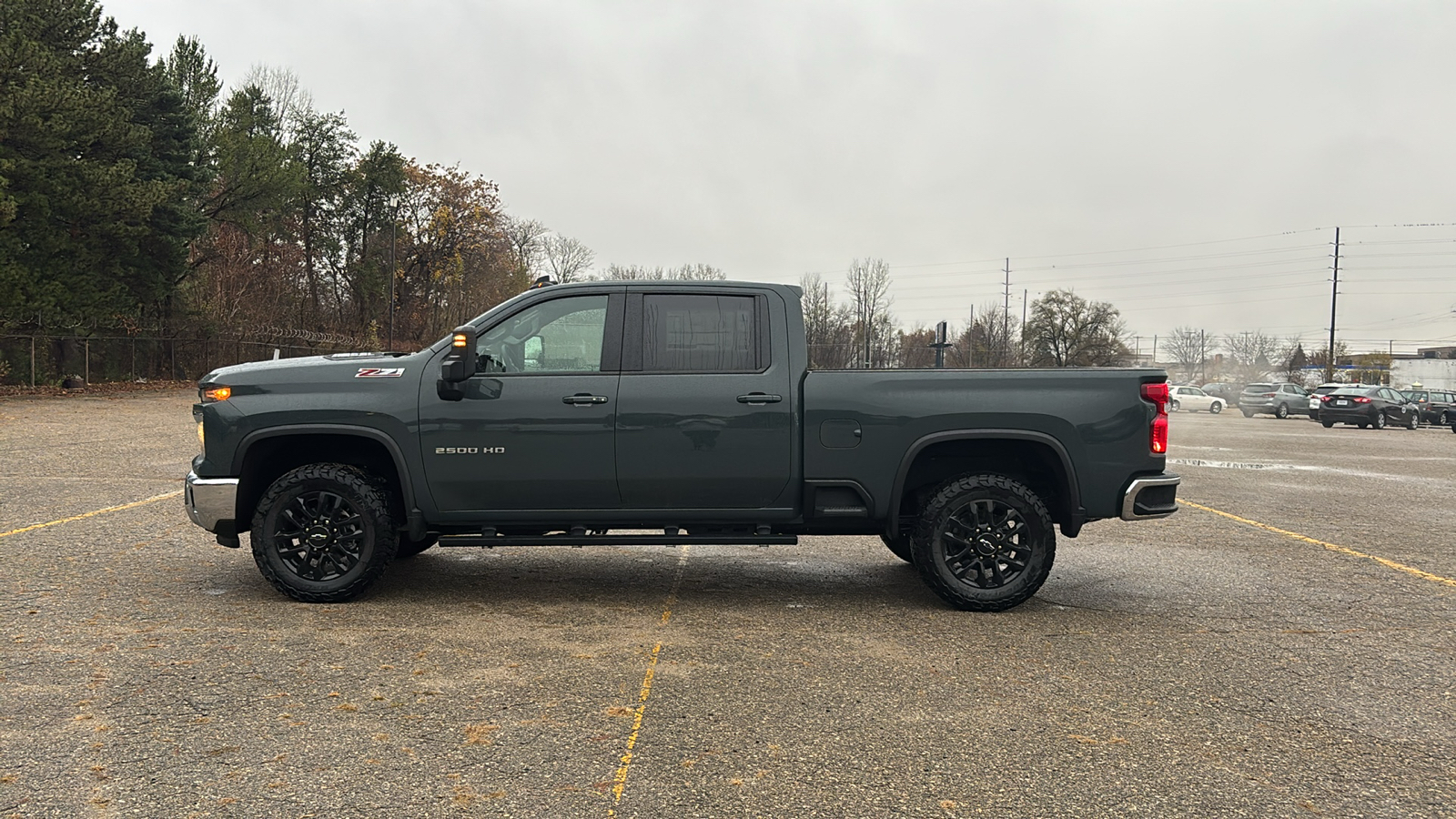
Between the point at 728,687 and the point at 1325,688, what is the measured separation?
279cm

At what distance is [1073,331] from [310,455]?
3657 inches

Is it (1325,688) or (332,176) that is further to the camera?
(332,176)

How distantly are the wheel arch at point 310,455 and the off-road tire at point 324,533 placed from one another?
206 millimetres

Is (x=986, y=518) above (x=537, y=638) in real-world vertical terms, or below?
above

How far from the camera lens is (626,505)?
5953 millimetres

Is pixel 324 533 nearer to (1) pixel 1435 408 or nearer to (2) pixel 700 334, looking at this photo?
(2) pixel 700 334

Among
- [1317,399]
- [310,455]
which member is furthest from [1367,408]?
[310,455]

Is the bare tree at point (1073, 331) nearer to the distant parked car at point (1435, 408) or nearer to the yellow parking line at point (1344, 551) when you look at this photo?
the distant parked car at point (1435, 408)

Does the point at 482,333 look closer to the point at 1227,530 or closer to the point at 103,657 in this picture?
the point at 103,657

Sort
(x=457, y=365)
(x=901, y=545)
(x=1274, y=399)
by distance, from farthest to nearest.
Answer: (x=1274, y=399), (x=901, y=545), (x=457, y=365)

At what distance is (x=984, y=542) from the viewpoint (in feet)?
19.7

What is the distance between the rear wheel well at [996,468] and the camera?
20.1 feet

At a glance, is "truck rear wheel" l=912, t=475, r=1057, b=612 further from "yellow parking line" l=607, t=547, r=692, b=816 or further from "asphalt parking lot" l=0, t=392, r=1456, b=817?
"yellow parking line" l=607, t=547, r=692, b=816

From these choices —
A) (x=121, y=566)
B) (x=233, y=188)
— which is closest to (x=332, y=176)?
(x=233, y=188)
